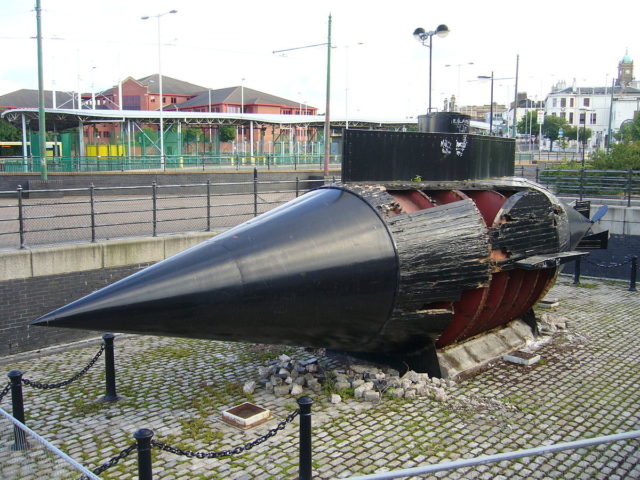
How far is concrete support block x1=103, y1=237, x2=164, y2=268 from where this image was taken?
10523mm

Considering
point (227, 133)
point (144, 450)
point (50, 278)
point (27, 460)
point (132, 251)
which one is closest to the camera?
point (144, 450)

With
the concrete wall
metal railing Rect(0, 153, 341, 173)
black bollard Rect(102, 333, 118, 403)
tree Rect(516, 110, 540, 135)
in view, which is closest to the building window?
tree Rect(516, 110, 540, 135)

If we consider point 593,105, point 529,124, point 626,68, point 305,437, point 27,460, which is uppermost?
point 626,68

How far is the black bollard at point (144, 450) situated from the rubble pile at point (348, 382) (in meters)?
2.64

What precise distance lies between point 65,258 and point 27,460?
15.3 feet

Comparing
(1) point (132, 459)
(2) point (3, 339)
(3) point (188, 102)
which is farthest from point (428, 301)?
(3) point (188, 102)

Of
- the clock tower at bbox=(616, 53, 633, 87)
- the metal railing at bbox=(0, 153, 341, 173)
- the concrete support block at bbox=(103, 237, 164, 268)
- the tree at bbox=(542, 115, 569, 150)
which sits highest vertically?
the clock tower at bbox=(616, 53, 633, 87)

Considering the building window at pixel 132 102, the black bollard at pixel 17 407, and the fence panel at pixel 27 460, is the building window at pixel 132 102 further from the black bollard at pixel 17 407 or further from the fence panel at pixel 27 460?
the fence panel at pixel 27 460

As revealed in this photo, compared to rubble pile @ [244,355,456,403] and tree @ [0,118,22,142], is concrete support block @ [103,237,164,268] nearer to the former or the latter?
rubble pile @ [244,355,456,403]

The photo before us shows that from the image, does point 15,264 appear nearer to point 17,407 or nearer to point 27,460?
point 17,407

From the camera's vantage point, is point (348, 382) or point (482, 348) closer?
point (348, 382)

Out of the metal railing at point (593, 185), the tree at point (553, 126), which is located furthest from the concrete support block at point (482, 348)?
the tree at point (553, 126)

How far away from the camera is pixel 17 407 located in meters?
6.28

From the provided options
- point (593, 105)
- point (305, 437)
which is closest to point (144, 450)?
point (305, 437)
